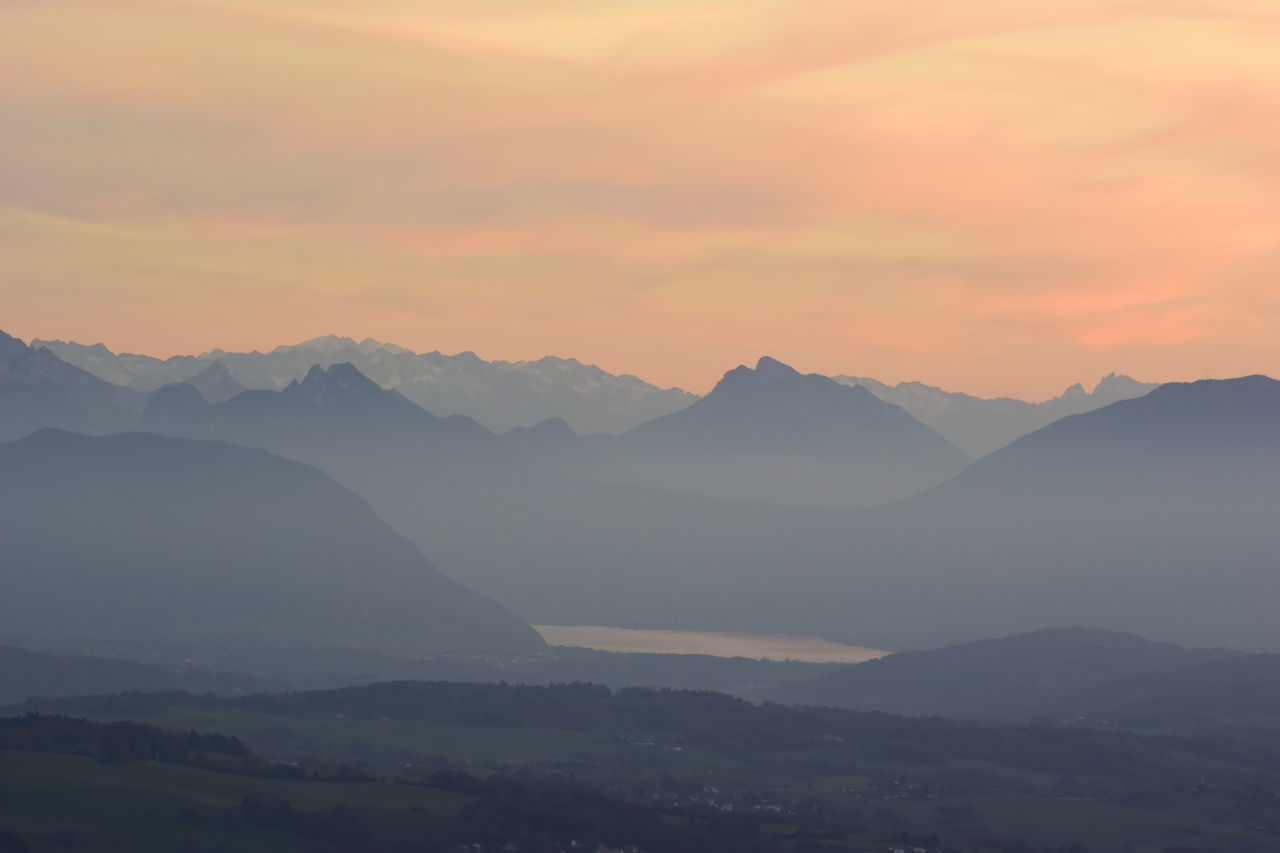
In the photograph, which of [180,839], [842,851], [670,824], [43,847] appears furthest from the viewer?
[670,824]

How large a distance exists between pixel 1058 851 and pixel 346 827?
70702 millimetres

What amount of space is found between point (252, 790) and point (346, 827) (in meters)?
Answer: 13.9

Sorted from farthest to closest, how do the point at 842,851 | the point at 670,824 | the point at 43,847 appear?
1. the point at 670,824
2. the point at 842,851
3. the point at 43,847

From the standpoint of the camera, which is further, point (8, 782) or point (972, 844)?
point (972, 844)

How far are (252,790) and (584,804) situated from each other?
106ft

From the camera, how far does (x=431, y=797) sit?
19138 cm

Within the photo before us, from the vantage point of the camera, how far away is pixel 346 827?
570ft

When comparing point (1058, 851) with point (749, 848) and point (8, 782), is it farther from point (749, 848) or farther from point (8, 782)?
point (8, 782)

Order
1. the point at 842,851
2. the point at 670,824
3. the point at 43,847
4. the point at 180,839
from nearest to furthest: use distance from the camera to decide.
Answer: the point at 43,847 < the point at 180,839 < the point at 842,851 < the point at 670,824

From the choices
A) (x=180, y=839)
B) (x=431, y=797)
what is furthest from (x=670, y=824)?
(x=180, y=839)

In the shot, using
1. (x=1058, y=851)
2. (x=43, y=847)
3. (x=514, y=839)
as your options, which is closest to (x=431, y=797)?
(x=514, y=839)

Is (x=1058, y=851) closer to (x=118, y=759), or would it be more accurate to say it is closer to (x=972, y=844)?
(x=972, y=844)

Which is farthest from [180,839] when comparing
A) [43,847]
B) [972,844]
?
[972,844]

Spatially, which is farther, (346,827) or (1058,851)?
(1058,851)
